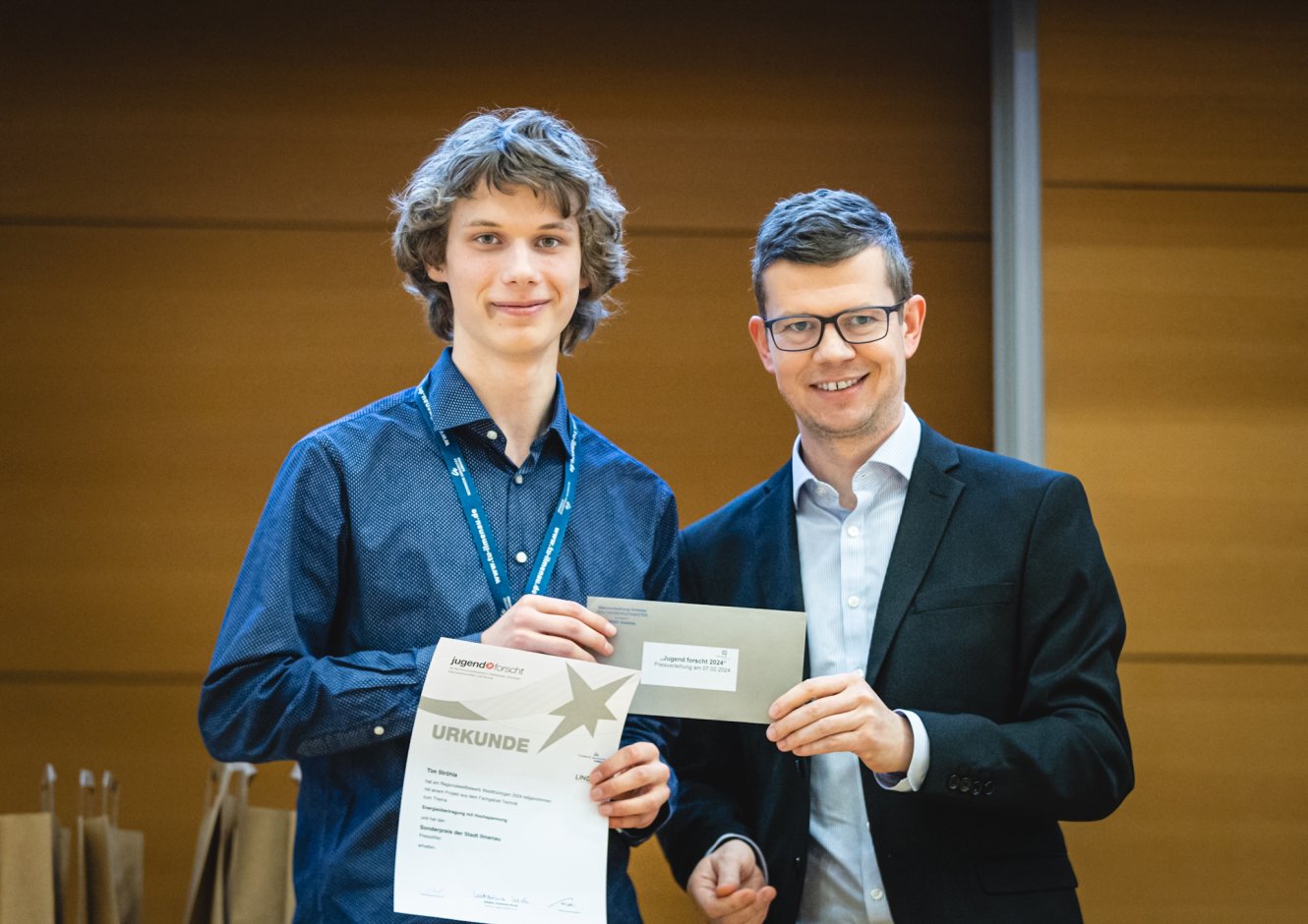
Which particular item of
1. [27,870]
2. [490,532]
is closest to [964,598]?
[490,532]

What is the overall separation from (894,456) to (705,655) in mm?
536

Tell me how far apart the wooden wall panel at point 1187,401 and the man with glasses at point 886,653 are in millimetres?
1312

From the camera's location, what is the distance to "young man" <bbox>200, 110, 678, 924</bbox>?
1.59m

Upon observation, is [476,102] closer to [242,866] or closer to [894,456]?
[894,456]

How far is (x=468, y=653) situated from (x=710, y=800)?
0.59m

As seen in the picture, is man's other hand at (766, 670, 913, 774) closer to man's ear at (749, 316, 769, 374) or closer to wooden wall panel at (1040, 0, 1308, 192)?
man's ear at (749, 316, 769, 374)

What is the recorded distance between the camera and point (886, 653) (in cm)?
186

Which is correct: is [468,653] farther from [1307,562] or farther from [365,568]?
[1307,562]

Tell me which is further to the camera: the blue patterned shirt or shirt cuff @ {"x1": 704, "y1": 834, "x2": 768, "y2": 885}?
shirt cuff @ {"x1": 704, "y1": 834, "x2": 768, "y2": 885}

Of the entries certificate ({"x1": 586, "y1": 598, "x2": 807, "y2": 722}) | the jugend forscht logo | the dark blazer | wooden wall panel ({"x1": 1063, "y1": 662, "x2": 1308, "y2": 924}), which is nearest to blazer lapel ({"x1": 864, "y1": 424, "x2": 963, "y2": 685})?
the dark blazer

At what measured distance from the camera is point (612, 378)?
337cm

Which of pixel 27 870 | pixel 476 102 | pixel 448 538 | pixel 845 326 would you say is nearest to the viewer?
pixel 448 538

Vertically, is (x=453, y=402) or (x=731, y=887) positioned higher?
(x=453, y=402)

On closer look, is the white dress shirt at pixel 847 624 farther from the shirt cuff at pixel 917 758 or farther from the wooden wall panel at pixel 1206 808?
the wooden wall panel at pixel 1206 808
